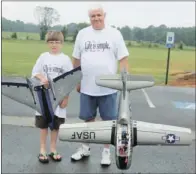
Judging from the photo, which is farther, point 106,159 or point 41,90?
point 106,159

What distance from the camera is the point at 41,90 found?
2.40 metres

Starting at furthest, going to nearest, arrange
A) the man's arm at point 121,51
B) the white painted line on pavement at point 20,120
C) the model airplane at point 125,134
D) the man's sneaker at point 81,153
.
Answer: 1. the white painted line on pavement at point 20,120
2. the man's sneaker at point 81,153
3. the man's arm at point 121,51
4. the model airplane at point 125,134

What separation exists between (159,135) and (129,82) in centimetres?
36

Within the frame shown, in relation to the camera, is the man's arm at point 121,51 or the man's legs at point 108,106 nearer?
the man's arm at point 121,51

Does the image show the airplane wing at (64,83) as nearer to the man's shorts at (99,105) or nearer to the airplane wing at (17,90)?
the airplane wing at (17,90)

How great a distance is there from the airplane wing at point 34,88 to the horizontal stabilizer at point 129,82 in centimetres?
30

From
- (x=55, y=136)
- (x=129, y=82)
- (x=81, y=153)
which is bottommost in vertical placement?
(x=81, y=153)

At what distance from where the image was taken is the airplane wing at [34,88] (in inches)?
90.0

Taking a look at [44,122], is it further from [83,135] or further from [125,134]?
[125,134]

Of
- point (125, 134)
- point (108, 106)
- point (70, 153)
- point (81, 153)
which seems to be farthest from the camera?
point (70, 153)

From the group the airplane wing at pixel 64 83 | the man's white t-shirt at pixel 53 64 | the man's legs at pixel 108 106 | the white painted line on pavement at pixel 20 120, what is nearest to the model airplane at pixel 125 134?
the airplane wing at pixel 64 83

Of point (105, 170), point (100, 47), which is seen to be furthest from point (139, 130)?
point (105, 170)

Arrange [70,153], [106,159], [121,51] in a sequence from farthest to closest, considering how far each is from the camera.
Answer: [70,153] → [106,159] → [121,51]

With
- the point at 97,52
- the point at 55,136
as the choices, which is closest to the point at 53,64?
the point at 97,52
